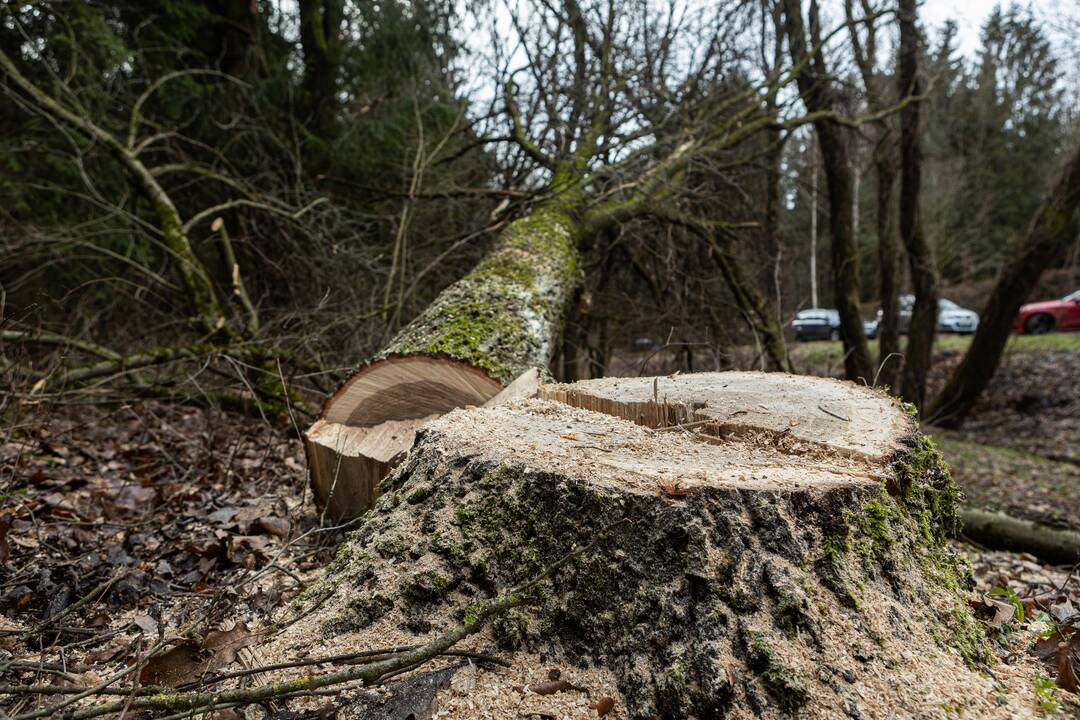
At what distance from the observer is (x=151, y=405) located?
14.8 ft

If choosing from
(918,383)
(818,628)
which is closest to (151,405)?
(818,628)

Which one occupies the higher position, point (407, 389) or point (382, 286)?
point (382, 286)

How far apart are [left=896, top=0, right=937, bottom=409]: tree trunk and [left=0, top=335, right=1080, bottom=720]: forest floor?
437cm

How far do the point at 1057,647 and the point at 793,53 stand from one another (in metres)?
6.63

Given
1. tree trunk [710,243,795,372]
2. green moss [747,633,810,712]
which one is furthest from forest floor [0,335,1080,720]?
tree trunk [710,243,795,372]

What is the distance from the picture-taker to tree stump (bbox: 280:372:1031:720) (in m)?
1.31

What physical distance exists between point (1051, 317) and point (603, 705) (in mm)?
Result: 18278

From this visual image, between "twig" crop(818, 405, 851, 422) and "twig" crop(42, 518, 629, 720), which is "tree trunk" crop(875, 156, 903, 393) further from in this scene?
"twig" crop(42, 518, 629, 720)

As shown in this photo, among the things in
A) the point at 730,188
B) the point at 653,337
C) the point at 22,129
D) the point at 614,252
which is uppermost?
the point at 22,129

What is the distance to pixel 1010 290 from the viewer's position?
798 centimetres

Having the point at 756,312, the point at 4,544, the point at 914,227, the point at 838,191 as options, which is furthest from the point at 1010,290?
the point at 4,544

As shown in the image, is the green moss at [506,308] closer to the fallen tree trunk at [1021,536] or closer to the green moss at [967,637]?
the green moss at [967,637]

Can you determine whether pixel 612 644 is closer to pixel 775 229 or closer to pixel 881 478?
pixel 881 478

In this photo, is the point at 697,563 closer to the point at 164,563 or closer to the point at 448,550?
the point at 448,550
